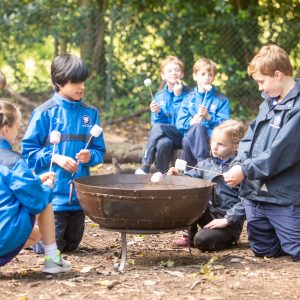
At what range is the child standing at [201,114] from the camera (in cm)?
785

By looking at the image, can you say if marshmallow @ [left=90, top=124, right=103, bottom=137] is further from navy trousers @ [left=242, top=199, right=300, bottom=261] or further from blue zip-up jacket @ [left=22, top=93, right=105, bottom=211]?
navy trousers @ [left=242, top=199, right=300, bottom=261]

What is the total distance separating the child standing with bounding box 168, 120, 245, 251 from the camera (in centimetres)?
596

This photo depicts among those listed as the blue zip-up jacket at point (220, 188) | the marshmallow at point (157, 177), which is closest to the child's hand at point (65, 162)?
the marshmallow at point (157, 177)

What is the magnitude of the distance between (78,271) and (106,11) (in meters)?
8.72

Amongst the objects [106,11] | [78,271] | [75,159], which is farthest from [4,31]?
[78,271]

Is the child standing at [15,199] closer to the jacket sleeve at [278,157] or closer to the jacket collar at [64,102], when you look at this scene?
the jacket collar at [64,102]

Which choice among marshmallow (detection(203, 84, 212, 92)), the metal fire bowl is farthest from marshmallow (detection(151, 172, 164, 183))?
marshmallow (detection(203, 84, 212, 92))

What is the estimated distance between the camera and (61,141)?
5941 mm

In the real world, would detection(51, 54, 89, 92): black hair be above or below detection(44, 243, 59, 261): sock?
above

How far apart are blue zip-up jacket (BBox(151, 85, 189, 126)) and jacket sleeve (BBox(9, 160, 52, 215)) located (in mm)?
3742

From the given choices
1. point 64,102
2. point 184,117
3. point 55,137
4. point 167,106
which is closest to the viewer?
point 55,137

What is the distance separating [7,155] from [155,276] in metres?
1.26

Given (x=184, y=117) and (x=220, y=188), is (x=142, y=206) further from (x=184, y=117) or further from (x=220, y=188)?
(x=184, y=117)

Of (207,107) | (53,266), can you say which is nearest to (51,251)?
(53,266)
